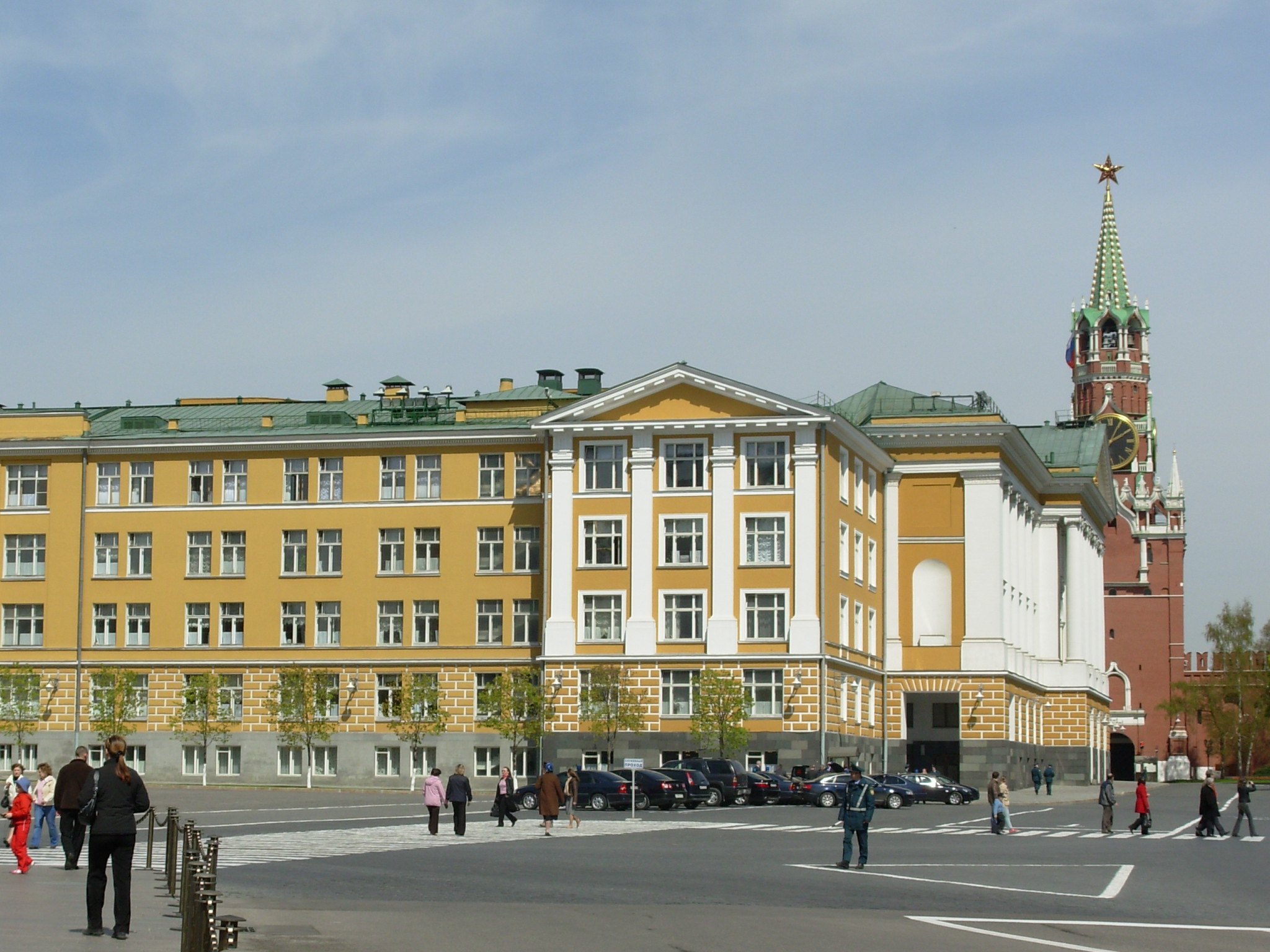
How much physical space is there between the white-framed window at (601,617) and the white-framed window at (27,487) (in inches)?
1001

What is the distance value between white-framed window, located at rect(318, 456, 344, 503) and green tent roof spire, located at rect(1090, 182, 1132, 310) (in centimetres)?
12923

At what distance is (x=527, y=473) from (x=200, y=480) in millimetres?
14639

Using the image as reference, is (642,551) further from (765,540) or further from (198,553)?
(198,553)

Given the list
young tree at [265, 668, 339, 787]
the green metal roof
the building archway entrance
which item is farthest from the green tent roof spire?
young tree at [265, 668, 339, 787]

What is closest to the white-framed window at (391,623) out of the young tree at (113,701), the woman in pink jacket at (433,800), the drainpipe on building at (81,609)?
the young tree at (113,701)

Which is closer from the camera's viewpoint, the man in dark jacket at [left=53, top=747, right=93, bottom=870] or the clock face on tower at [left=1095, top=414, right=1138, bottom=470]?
the man in dark jacket at [left=53, top=747, right=93, bottom=870]

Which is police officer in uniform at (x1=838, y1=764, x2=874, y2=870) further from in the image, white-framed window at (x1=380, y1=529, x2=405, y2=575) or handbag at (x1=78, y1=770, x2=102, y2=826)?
white-framed window at (x1=380, y1=529, x2=405, y2=575)

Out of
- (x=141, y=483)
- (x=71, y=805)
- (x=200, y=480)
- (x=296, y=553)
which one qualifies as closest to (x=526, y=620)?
(x=296, y=553)

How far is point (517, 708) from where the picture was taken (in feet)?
262

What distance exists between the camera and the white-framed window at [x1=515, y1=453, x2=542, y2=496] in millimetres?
82750

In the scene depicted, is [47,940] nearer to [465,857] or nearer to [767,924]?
[767,924]

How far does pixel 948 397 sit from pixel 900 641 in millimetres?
12532

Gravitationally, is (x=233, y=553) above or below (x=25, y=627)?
above

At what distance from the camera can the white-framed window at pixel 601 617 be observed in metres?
79.6
